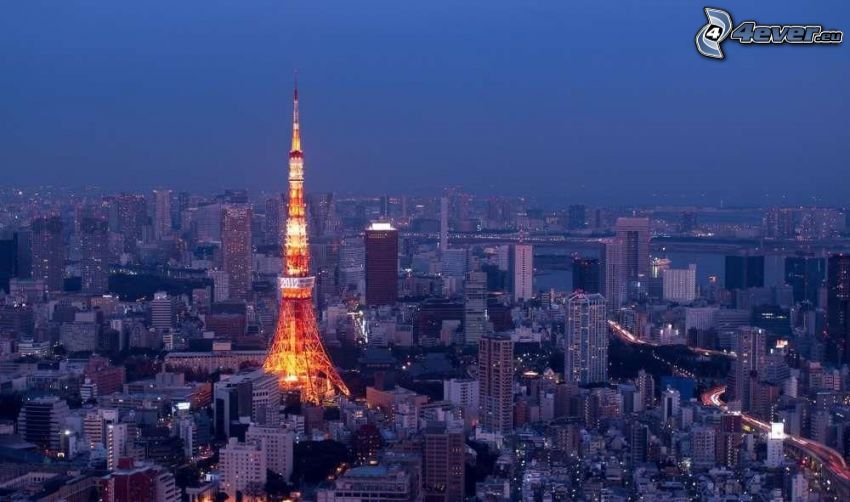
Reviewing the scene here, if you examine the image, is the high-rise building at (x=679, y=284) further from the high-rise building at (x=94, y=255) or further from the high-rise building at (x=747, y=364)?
the high-rise building at (x=94, y=255)

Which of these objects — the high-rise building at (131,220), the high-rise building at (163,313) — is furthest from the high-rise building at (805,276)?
the high-rise building at (131,220)

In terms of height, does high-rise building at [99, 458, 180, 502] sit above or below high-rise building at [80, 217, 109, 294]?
below

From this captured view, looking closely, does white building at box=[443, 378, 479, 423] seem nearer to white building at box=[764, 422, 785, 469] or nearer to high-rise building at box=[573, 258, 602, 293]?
white building at box=[764, 422, 785, 469]

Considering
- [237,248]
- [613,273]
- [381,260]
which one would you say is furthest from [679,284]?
[237,248]

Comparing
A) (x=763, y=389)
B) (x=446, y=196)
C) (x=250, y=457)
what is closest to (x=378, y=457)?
(x=250, y=457)

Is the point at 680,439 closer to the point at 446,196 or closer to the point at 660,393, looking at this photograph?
the point at 660,393

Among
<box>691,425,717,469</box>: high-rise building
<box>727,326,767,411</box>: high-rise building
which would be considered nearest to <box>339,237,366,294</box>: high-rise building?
<box>727,326,767,411</box>: high-rise building

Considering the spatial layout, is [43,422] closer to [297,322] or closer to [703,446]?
[297,322]

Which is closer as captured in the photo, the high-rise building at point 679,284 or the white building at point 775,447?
the white building at point 775,447
